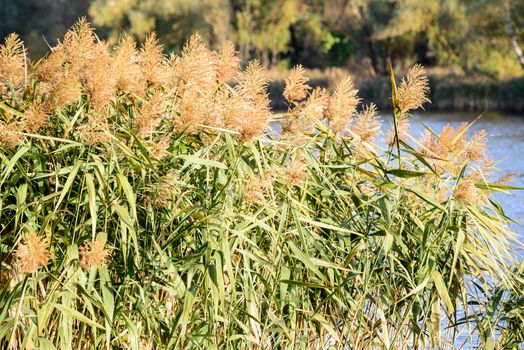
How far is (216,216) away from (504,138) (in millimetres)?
22236

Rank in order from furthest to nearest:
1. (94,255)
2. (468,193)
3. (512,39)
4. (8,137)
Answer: (512,39) → (468,193) → (8,137) → (94,255)

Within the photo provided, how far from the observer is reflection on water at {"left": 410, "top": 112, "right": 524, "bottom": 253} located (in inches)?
615

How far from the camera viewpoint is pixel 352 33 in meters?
53.0

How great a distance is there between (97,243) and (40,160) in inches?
32.6

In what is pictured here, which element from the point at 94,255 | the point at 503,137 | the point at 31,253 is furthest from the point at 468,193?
the point at 503,137

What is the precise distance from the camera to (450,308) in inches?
184

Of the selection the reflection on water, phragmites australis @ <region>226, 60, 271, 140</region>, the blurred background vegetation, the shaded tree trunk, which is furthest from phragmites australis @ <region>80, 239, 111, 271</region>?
the shaded tree trunk

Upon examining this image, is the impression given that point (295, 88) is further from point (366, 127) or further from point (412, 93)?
point (412, 93)

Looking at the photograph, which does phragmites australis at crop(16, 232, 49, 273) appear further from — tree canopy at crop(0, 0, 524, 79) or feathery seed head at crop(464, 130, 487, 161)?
tree canopy at crop(0, 0, 524, 79)

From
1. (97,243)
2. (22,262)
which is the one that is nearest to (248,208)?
(97,243)

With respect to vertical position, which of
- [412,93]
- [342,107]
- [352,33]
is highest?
[412,93]

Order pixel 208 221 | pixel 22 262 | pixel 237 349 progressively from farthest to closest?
pixel 237 349
pixel 208 221
pixel 22 262

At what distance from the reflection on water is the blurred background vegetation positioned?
3.45 metres

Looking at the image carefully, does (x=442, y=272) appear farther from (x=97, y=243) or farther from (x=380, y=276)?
(x=97, y=243)
